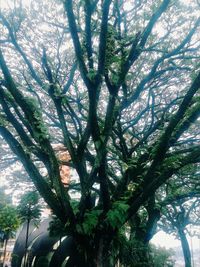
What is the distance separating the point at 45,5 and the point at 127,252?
10.6 m

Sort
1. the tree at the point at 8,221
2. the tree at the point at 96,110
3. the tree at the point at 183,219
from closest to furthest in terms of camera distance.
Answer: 1. the tree at the point at 96,110
2. the tree at the point at 8,221
3. the tree at the point at 183,219

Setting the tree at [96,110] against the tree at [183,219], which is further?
the tree at [183,219]

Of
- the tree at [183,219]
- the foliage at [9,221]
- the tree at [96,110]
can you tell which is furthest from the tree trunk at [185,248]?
the tree at [96,110]

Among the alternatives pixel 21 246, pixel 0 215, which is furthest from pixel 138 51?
pixel 21 246

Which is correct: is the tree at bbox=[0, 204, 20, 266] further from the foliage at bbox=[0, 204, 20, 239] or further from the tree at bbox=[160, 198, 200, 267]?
the tree at bbox=[160, 198, 200, 267]

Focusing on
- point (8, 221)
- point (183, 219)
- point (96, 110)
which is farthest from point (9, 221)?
point (183, 219)

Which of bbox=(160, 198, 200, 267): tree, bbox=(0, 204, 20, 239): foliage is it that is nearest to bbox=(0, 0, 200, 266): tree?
bbox=(0, 204, 20, 239): foliage

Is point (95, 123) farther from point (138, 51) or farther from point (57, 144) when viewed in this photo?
point (57, 144)

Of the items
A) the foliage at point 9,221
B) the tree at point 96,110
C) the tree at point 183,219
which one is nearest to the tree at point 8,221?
the foliage at point 9,221

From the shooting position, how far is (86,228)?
8016 millimetres

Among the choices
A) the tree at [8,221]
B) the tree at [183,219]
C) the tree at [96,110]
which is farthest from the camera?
the tree at [183,219]

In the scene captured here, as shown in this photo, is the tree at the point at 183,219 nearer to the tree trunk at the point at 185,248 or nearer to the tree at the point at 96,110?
the tree trunk at the point at 185,248

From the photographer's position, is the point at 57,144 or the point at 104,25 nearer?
the point at 104,25

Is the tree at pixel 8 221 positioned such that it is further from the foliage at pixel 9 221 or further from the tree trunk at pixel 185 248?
the tree trunk at pixel 185 248
